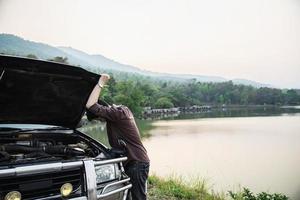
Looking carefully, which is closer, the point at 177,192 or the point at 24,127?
the point at 24,127

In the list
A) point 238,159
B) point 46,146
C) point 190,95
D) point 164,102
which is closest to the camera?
point 46,146

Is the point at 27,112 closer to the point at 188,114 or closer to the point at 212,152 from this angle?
the point at 212,152

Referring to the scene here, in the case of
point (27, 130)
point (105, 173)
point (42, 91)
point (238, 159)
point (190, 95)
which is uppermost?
point (190, 95)

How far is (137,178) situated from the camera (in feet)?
9.46

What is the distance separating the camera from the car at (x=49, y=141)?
81.8 inches

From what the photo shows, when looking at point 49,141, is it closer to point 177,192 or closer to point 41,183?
point 41,183

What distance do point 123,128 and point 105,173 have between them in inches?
20.3

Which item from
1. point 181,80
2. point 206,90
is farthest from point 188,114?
point 206,90

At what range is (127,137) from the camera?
2.92m

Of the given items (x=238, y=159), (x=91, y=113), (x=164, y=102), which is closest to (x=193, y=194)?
(x=91, y=113)

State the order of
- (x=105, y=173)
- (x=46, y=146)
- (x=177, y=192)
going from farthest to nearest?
(x=177, y=192), (x=46, y=146), (x=105, y=173)

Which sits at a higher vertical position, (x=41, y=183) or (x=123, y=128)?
(x=123, y=128)

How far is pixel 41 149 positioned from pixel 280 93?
1381 centimetres

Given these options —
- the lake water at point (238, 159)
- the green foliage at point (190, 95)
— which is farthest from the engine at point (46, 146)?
the green foliage at point (190, 95)
